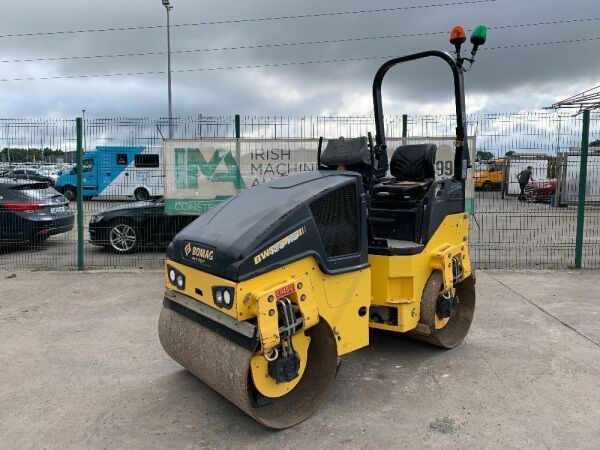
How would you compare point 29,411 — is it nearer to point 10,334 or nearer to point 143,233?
point 10,334

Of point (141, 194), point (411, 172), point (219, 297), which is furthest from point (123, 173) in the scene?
point (219, 297)

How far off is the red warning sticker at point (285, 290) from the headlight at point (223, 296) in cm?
27

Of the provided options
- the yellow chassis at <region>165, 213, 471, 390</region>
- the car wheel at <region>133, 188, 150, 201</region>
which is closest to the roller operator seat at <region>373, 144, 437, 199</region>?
the yellow chassis at <region>165, 213, 471, 390</region>

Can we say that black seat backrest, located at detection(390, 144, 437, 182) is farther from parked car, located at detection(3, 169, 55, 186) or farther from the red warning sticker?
Answer: parked car, located at detection(3, 169, 55, 186)

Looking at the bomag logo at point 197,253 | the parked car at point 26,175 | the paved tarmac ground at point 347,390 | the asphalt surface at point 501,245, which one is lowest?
the paved tarmac ground at point 347,390

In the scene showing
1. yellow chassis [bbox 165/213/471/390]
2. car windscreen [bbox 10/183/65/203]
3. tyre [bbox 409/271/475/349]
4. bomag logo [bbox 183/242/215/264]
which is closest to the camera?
yellow chassis [bbox 165/213/471/390]

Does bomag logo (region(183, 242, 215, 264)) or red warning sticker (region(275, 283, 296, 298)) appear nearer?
red warning sticker (region(275, 283, 296, 298))

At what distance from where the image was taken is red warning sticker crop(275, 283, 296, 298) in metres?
3.07

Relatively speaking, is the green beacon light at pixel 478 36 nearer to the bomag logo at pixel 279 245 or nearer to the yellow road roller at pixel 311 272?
the yellow road roller at pixel 311 272

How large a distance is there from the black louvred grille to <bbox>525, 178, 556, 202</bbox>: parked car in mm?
8959

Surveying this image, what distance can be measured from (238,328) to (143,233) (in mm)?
6881

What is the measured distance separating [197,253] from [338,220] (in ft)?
3.21

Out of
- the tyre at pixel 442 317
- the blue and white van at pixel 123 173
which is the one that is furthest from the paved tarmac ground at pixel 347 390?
the blue and white van at pixel 123 173

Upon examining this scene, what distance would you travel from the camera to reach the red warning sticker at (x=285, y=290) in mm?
3070
